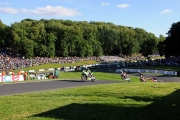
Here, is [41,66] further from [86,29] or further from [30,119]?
[30,119]

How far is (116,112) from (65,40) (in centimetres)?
10561

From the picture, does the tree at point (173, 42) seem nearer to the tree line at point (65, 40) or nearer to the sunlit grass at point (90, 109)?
the tree line at point (65, 40)

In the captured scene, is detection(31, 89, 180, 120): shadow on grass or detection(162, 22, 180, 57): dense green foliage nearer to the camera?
detection(31, 89, 180, 120): shadow on grass

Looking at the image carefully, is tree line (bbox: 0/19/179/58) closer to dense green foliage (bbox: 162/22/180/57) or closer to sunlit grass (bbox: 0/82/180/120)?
dense green foliage (bbox: 162/22/180/57)

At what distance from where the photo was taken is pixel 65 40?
116 metres

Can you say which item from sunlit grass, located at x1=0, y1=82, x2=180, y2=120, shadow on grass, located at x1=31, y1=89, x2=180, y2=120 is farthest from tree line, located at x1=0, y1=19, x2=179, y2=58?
shadow on grass, located at x1=31, y1=89, x2=180, y2=120

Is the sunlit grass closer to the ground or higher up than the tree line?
closer to the ground

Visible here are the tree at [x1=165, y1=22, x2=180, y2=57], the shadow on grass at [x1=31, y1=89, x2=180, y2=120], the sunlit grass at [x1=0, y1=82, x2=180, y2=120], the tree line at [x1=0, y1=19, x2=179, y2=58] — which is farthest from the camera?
the tree line at [x1=0, y1=19, x2=179, y2=58]

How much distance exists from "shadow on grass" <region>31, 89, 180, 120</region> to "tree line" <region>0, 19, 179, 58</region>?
84.1 metres

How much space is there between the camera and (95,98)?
15.6 meters

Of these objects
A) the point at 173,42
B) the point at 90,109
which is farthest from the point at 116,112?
the point at 173,42

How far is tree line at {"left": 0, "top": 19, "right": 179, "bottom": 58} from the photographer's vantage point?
10138cm

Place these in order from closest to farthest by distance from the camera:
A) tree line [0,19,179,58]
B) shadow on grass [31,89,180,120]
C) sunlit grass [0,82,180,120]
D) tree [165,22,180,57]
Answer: shadow on grass [31,89,180,120]
sunlit grass [0,82,180,120]
tree [165,22,180,57]
tree line [0,19,179,58]

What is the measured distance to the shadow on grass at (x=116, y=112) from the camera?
10773 millimetres
